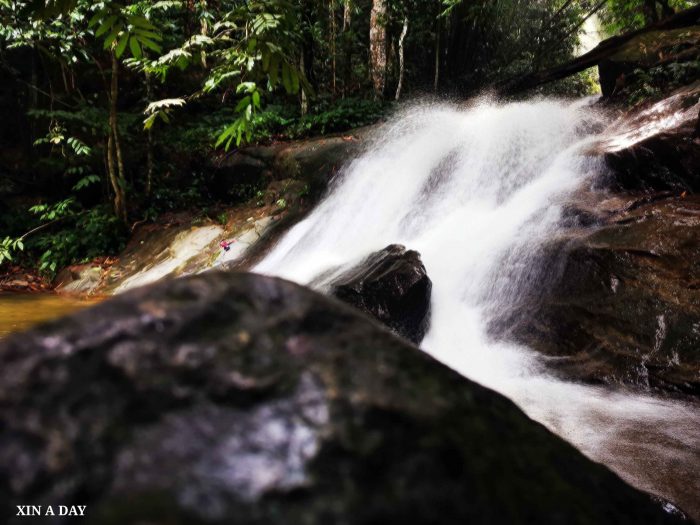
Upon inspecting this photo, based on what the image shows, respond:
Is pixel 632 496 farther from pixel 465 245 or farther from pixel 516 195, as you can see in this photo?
pixel 516 195

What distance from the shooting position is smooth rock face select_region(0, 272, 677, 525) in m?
0.56

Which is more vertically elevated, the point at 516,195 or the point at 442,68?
the point at 442,68

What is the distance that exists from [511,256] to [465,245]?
2.50 ft

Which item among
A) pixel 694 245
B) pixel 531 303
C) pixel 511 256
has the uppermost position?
pixel 694 245

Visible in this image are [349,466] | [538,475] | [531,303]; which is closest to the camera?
[349,466]

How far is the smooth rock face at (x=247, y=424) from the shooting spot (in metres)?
0.56

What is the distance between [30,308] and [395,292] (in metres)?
5.03

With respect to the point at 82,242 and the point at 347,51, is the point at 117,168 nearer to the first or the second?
the point at 82,242

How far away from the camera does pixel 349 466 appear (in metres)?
0.62

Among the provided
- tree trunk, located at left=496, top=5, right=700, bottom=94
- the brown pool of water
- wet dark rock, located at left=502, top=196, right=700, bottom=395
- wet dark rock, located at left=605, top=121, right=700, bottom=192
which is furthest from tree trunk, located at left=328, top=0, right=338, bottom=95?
wet dark rock, located at left=502, top=196, right=700, bottom=395

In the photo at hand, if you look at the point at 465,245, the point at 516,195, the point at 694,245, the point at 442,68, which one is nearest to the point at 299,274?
the point at 465,245

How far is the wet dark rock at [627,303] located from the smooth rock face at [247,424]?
2.90 metres

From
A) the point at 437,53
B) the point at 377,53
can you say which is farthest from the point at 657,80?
the point at 377,53

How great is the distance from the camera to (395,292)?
3.90 meters
